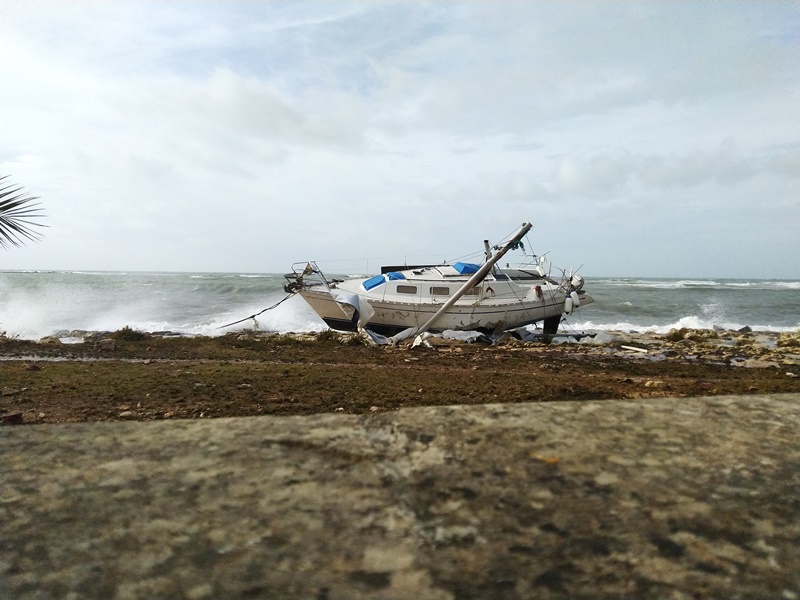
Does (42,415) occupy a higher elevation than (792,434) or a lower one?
lower

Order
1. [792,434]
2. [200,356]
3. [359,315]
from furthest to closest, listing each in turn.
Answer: [359,315], [200,356], [792,434]

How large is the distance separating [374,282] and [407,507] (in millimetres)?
17018

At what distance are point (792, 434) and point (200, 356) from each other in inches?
453

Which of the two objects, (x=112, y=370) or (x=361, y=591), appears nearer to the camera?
(x=361, y=591)

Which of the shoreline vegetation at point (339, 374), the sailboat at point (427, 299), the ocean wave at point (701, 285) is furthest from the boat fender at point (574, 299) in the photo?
the ocean wave at point (701, 285)

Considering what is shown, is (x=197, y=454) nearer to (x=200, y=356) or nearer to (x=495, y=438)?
(x=495, y=438)

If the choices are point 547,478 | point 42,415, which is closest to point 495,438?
point 547,478

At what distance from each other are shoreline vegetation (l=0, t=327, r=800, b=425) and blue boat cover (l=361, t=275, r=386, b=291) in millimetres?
2471

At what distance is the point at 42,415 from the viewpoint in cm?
470

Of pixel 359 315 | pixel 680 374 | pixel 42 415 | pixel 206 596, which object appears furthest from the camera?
pixel 359 315

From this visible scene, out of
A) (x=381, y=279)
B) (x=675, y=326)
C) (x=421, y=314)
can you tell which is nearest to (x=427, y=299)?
(x=421, y=314)

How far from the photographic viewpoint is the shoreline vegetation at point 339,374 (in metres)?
5.08

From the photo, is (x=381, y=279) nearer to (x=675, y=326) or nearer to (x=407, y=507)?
(x=675, y=326)

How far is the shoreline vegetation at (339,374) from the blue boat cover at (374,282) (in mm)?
2471
